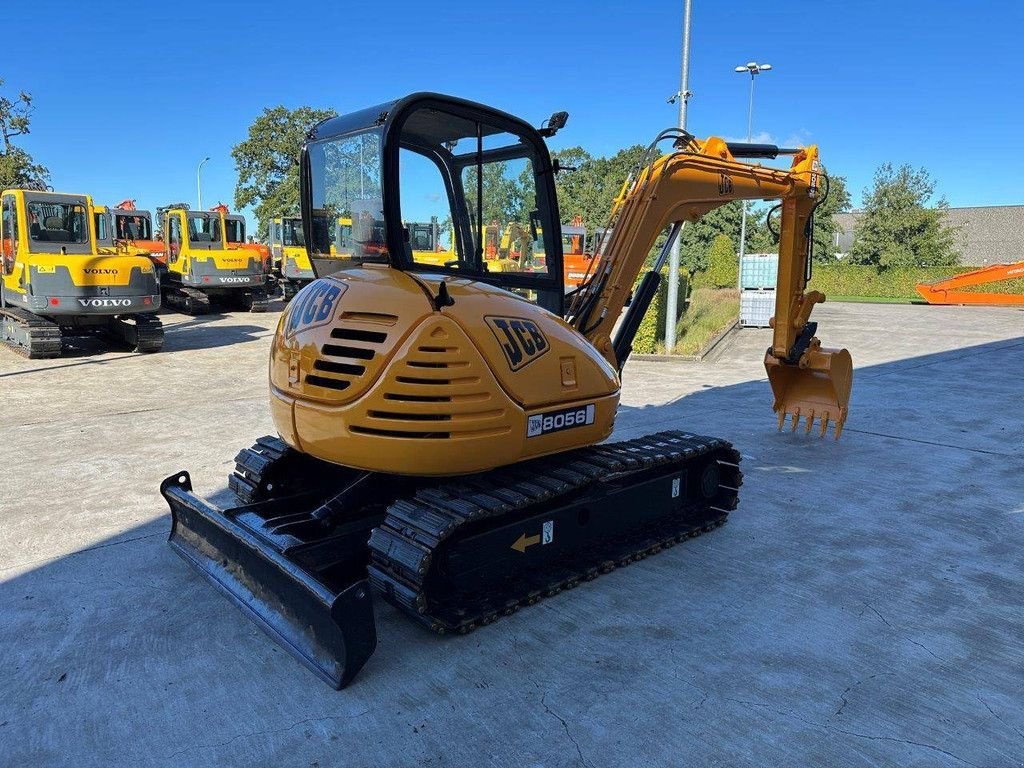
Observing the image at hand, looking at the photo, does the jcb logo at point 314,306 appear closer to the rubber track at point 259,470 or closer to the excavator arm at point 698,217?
the rubber track at point 259,470

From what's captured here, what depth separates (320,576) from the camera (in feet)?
12.9

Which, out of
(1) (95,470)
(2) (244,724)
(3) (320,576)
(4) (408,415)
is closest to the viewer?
(2) (244,724)

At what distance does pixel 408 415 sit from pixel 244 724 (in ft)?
4.82

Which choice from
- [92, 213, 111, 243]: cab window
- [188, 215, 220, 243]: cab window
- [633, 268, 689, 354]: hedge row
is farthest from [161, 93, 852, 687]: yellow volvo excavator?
[188, 215, 220, 243]: cab window

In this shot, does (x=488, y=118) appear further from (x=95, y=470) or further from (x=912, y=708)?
(x=95, y=470)

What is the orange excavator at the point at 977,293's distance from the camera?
80.3 feet

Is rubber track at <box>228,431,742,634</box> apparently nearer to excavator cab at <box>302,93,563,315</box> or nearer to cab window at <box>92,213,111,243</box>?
excavator cab at <box>302,93,563,315</box>

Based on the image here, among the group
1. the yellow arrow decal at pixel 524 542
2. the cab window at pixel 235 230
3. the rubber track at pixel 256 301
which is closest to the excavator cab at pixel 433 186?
the yellow arrow decal at pixel 524 542

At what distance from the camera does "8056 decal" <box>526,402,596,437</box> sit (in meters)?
3.88

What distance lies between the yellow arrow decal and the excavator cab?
4.75 feet

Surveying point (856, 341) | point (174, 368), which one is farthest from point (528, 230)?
point (856, 341)

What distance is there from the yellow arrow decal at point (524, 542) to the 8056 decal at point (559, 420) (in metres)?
0.61

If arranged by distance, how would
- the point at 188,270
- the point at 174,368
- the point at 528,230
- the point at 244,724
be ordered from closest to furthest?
1. the point at 244,724
2. the point at 528,230
3. the point at 174,368
4. the point at 188,270

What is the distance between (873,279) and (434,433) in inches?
1508
